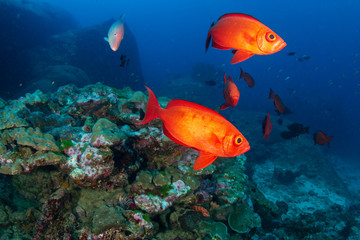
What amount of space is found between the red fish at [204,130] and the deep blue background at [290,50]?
3716cm

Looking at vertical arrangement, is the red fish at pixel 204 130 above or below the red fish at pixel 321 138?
above

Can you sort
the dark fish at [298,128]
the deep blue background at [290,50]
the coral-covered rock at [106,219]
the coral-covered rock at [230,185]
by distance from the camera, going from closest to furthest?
the coral-covered rock at [106,219]
the coral-covered rock at [230,185]
the dark fish at [298,128]
the deep blue background at [290,50]

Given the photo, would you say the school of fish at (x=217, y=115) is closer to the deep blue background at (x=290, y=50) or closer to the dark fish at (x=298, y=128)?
the dark fish at (x=298, y=128)

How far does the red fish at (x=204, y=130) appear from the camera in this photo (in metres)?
1.59

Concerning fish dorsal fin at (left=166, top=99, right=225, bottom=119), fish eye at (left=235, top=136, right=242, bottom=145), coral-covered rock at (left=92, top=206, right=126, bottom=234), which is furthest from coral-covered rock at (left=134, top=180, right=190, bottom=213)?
fish eye at (left=235, top=136, right=242, bottom=145)

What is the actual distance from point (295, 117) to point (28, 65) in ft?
127

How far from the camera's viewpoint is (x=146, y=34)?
629 ft

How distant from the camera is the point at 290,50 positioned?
13150cm

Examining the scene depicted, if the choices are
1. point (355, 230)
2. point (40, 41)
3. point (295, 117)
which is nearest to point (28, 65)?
point (40, 41)

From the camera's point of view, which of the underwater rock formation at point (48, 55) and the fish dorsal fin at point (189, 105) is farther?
the underwater rock formation at point (48, 55)

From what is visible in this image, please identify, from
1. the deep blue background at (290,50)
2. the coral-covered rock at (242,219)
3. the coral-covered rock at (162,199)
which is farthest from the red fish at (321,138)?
the deep blue background at (290,50)

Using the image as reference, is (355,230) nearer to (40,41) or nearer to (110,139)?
(110,139)

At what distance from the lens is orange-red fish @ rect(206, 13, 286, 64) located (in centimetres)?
169

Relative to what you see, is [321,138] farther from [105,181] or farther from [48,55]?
[48,55]
